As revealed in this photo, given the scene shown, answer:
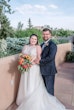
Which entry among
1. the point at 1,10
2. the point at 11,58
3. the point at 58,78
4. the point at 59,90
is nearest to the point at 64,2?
the point at 1,10

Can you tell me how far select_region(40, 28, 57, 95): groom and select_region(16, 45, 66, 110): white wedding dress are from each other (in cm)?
13

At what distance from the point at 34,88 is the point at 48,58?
2.51 ft

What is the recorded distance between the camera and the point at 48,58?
16.4 feet

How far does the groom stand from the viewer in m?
5.00

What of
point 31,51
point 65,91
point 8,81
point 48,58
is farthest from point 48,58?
point 65,91

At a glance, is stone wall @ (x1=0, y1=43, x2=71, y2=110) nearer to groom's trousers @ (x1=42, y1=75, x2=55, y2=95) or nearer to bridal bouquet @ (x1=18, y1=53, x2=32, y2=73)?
bridal bouquet @ (x1=18, y1=53, x2=32, y2=73)

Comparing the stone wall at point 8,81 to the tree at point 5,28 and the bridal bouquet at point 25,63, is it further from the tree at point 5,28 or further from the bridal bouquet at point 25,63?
the tree at point 5,28

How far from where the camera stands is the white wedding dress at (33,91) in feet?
16.9

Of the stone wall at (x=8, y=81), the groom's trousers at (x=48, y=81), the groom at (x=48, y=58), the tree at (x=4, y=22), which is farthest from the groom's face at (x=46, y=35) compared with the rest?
the tree at (x=4, y=22)

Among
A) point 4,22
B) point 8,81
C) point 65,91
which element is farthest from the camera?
point 4,22

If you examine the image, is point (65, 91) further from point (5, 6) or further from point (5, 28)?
point (5, 6)

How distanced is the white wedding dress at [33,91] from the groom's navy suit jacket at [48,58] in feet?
0.49

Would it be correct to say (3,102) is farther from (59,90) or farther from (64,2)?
(64,2)

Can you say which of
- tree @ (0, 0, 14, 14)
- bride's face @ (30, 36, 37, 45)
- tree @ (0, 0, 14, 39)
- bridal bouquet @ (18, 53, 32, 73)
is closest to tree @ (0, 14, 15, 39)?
tree @ (0, 0, 14, 39)
